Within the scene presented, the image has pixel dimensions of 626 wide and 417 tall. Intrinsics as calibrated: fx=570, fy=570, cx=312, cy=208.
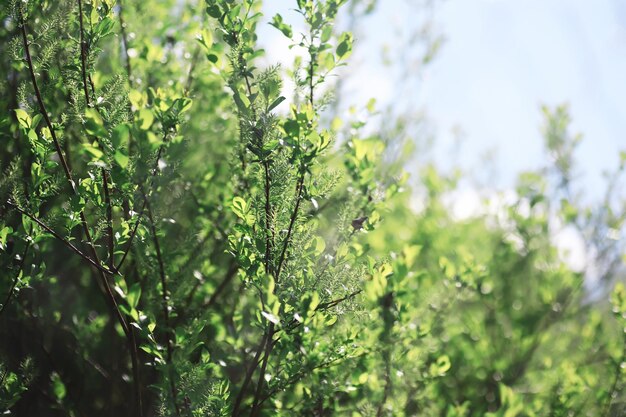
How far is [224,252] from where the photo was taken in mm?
2432

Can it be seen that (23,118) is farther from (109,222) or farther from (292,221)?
(292,221)

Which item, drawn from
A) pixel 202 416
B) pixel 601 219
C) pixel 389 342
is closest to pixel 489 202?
Answer: pixel 601 219

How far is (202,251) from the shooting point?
2.75 m

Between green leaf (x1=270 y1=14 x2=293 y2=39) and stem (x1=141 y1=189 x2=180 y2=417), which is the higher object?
green leaf (x1=270 y1=14 x2=293 y2=39)

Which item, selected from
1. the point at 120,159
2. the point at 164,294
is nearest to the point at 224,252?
the point at 164,294

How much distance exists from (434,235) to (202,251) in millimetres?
2238

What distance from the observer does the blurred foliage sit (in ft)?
6.19

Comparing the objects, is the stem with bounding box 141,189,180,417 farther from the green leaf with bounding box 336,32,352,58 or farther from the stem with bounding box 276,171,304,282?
the green leaf with bounding box 336,32,352,58

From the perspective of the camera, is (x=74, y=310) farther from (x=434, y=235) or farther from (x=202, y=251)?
(x=434, y=235)

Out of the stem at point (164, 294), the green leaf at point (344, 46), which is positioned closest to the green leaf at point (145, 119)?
the stem at point (164, 294)

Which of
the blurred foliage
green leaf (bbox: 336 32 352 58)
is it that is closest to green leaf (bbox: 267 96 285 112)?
the blurred foliage

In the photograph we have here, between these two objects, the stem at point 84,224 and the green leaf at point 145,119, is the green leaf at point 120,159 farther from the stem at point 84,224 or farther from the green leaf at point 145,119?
the stem at point 84,224

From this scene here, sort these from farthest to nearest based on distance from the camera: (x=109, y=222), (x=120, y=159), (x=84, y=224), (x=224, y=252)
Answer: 1. (x=224, y=252)
2. (x=84, y=224)
3. (x=109, y=222)
4. (x=120, y=159)

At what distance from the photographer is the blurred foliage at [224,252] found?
1886 millimetres
